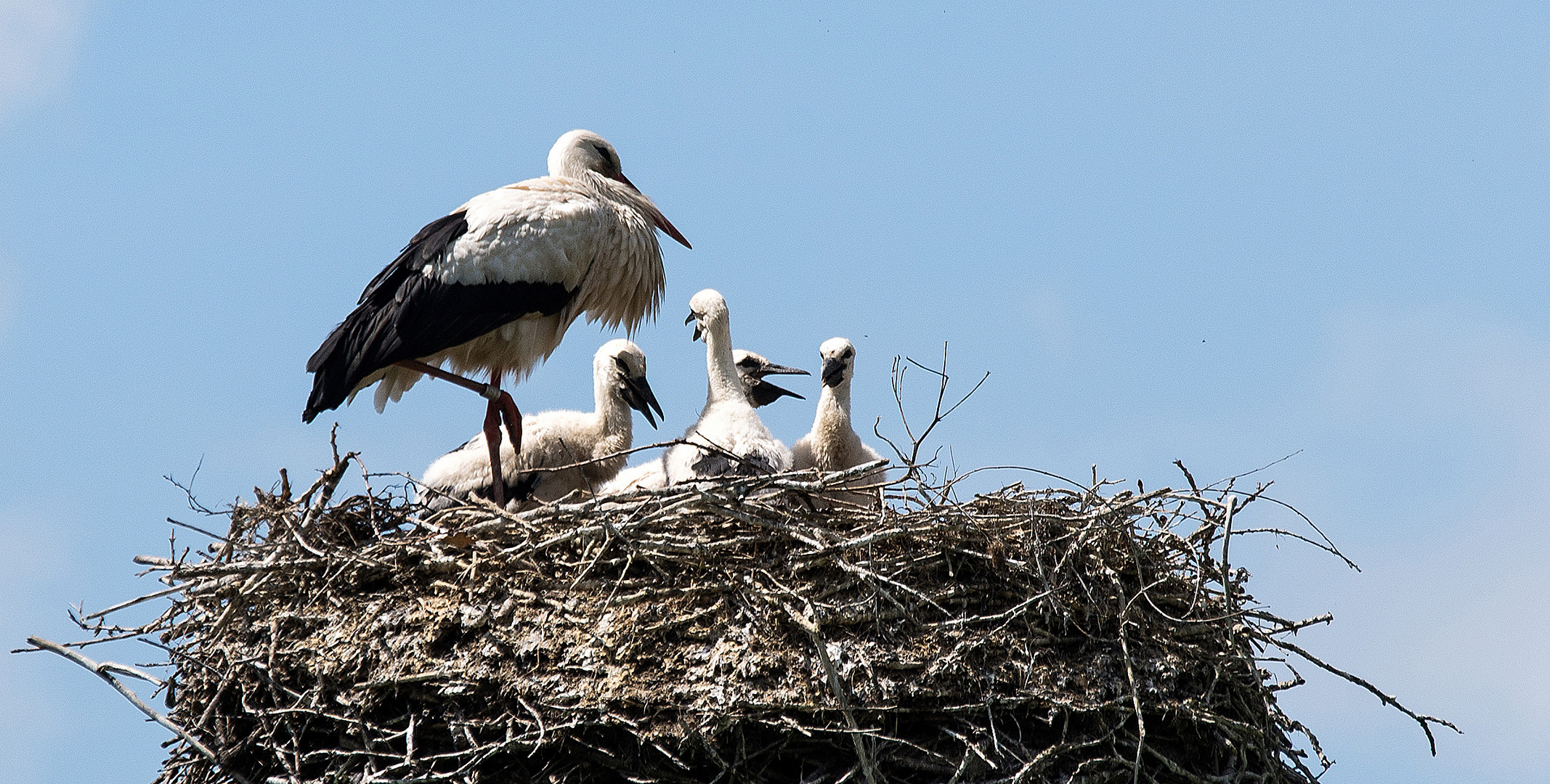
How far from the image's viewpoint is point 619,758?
4059 millimetres

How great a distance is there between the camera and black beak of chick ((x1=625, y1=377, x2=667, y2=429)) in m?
6.22

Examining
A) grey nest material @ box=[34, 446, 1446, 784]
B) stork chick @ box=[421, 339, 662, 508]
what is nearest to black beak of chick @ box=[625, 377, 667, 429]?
stork chick @ box=[421, 339, 662, 508]

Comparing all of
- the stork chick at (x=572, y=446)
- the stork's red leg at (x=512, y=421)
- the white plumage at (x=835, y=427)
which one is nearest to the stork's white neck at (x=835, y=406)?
the white plumage at (x=835, y=427)

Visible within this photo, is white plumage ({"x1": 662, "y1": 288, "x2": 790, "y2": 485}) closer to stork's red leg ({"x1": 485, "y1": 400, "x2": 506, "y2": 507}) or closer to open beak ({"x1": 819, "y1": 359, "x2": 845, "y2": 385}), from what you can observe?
open beak ({"x1": 819, "y1": 359, "x2": 845, "y2": 385})

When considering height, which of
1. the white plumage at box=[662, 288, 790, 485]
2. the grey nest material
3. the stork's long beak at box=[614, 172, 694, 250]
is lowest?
the grey nest material

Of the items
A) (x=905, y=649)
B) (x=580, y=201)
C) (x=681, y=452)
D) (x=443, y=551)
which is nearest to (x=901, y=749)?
(x=905, y=649)

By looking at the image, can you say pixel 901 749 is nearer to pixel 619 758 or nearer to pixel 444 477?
pixel 619 758

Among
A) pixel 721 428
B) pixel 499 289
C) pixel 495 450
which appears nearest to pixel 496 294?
pixel 499 289

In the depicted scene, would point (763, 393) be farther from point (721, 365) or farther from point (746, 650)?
point (746, 650)

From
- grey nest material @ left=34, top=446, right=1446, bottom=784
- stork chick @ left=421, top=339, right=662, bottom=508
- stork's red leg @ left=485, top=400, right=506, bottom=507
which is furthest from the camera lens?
stork chick @ left=421, top=339, right=662, bottom=508

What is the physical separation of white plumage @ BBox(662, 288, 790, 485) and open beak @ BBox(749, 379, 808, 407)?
211 millimetres

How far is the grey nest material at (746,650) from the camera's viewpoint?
4.04 metres

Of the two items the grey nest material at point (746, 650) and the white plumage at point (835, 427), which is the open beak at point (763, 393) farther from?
the grey nest material at point (746, 650)

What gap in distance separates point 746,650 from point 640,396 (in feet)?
7.48
